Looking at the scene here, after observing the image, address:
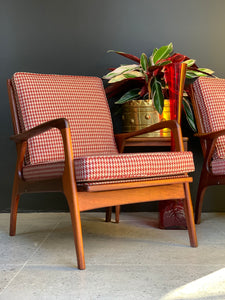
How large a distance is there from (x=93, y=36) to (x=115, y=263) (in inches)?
72.7

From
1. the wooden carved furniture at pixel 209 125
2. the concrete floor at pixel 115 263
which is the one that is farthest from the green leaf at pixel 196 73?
the concrete floor at pixel 115 263

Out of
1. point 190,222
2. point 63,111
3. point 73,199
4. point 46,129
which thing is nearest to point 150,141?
point 63,111

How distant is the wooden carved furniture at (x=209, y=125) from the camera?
2113 millimetres

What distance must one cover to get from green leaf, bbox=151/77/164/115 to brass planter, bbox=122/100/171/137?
0.24ft

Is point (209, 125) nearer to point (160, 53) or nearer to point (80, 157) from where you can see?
point (160, 53)

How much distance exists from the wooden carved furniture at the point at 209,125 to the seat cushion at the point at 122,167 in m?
0.54

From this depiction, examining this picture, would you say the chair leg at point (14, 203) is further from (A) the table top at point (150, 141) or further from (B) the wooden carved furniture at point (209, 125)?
(B) the wooden carved furniture at point (209, 125)

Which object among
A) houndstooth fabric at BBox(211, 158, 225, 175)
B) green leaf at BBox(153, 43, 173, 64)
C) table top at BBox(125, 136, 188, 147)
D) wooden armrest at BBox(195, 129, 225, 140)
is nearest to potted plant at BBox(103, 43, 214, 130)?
green leaf at BBox(153, 43, 173, 64)

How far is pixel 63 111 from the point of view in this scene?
1.99 meters

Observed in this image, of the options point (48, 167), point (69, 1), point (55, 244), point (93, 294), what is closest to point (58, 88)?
point (48, 167)

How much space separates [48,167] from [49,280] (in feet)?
1.71

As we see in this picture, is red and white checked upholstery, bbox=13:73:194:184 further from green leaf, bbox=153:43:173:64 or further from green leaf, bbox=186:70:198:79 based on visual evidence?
green leaf, bbox=186:70:198:79

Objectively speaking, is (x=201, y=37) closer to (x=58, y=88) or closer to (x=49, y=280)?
(x=58, y=88)

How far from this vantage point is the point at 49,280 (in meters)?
1.22
